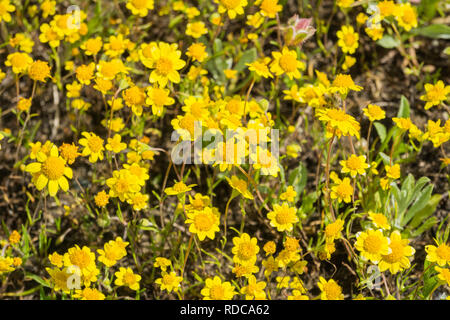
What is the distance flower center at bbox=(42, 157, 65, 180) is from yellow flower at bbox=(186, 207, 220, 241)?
0.51 metres

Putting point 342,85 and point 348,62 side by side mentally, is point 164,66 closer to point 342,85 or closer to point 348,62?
point 342,85

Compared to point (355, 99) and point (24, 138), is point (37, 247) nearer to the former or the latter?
point (24, 138)

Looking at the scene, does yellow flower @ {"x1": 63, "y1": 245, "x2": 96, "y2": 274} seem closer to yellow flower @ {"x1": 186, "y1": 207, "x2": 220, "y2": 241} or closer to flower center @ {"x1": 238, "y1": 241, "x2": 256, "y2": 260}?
yellow flower @ {"x1": 186, "y1": 207, "x2": 220, "y2": 241}

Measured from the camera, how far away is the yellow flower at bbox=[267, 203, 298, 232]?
190 centimetres

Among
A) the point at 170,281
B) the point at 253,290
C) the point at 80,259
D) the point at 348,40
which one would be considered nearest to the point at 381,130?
the point at 348,40

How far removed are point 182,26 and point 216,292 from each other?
151cm

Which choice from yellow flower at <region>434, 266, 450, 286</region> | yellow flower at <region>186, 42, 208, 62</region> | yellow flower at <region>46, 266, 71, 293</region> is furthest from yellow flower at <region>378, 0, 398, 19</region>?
yellow flower at <region>46, 266, 71, 293</region>

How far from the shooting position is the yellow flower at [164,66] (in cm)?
195

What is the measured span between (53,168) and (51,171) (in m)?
0.01

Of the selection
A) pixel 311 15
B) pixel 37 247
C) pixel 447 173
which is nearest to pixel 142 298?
pixel 37 247

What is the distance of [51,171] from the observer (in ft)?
5.81

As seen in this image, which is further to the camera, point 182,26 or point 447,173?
point 182,26

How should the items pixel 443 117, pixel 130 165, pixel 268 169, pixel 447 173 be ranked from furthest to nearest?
pixel 443 117 → pixel 447 173 → pixel 130 165 → pixel 268 169

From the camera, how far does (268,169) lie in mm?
1881
